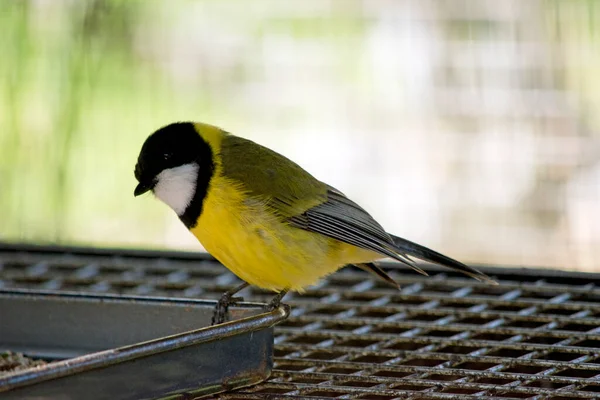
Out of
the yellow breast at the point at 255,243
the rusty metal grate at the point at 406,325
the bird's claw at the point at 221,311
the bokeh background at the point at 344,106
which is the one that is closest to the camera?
the rusty metal grate at the point at 406,325

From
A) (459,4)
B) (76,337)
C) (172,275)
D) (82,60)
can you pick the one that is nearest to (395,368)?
(76,337)

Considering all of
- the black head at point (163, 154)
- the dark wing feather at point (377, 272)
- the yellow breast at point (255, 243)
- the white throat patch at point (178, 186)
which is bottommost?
the dark wing feather at point (377, 272)

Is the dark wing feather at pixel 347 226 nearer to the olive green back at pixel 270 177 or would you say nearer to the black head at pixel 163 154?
the olive green back at pixel 270 177

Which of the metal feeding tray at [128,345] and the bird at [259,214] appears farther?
the bird at [259,214]

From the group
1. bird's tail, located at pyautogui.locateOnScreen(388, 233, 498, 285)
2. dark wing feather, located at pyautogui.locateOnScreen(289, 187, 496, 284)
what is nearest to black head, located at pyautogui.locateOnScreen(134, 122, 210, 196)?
dark wing feather, located at pyautogui.locateOnScreen(289, 187, 496, 284)

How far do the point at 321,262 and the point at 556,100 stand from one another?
133 inches

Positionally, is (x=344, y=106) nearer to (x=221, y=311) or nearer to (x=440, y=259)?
(x=440, y=259)

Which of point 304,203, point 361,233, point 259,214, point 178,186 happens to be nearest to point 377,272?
point 361,233

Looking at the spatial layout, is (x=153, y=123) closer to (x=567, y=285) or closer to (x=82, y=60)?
(x=82, y=60)

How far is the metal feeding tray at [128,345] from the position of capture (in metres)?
1.93

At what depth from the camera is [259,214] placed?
9.30 feet

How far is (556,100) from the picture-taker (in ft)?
19.3

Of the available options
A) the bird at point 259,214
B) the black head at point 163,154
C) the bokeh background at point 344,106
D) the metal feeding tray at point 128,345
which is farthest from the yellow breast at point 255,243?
the bokeh background at point 344,106

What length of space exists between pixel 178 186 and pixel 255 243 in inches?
11.5
